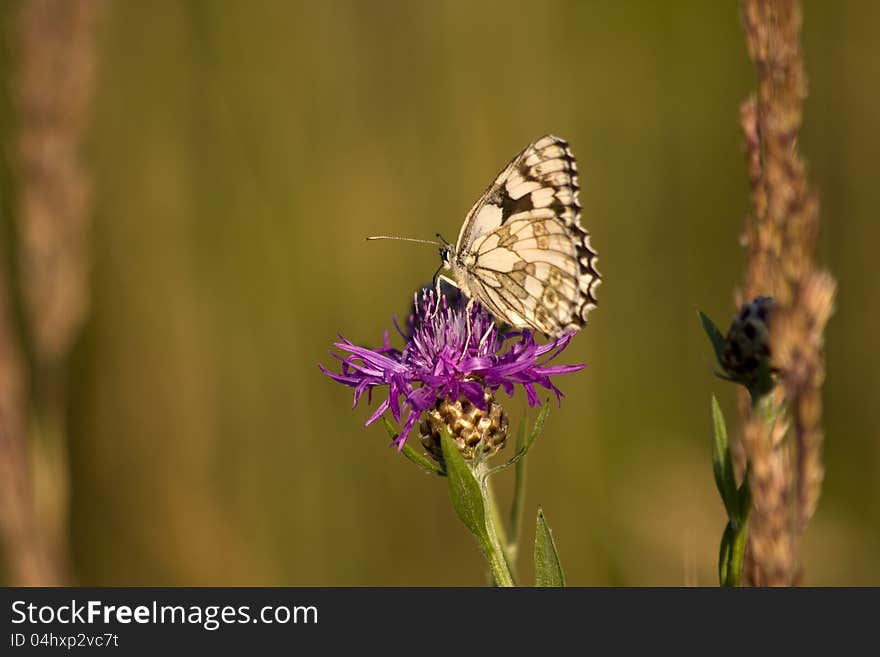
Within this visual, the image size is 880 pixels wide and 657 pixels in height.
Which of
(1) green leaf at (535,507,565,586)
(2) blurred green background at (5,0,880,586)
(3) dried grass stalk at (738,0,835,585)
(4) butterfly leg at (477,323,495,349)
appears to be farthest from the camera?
(2) blurred green background at (5,0,880,586)

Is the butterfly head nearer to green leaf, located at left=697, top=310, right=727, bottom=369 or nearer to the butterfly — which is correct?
the butterfly

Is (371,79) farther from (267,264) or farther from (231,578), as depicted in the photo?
(231,578)

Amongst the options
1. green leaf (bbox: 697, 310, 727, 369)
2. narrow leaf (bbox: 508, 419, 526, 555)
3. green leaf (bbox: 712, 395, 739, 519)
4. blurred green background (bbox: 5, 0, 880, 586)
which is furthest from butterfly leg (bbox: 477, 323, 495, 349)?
blurred green background (bbox: 5, 0, 880, 586)

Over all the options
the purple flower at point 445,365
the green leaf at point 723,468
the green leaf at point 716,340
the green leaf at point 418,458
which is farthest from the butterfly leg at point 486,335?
the green leaf at point 723,468

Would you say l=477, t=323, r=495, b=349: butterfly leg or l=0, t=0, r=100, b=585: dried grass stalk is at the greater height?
l=0, t=0, r=100, b=585: dried grass stalk

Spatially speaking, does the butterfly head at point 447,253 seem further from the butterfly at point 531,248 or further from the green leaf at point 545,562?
the green leaf at point 545,562

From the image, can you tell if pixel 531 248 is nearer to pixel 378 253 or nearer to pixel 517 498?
pixel 517 498

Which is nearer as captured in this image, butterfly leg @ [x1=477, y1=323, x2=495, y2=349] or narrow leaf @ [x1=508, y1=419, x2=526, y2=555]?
narrow leaf @ [x1=508, y1=419, x2=526, y2=555]
